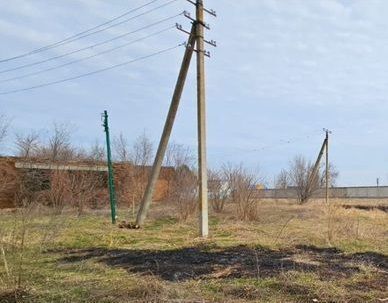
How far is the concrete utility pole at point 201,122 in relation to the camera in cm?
1795

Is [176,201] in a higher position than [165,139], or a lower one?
lower

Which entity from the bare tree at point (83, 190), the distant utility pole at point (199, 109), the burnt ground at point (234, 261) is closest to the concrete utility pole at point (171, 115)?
the distant utility pole at point (199, 109)

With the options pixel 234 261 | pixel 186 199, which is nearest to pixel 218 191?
pixel 186 199

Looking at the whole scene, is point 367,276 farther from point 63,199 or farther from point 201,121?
point 63,199

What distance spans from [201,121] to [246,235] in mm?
3992

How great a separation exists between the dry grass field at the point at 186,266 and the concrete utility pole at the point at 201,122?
3.04 ft

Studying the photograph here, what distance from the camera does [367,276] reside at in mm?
9516

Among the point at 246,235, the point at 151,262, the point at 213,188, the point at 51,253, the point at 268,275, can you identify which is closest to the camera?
the point at 268,275

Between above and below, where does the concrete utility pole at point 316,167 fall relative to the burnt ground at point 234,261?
above

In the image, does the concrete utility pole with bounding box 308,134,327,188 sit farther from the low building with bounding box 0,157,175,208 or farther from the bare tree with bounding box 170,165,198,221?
the bare tree with bounding box 170,165,198,221

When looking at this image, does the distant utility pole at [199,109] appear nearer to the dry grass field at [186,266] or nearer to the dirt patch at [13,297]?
the dry grass field at [186,266]

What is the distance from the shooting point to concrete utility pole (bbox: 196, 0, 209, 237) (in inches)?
707

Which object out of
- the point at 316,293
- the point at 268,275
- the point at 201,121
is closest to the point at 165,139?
the point at 201,121

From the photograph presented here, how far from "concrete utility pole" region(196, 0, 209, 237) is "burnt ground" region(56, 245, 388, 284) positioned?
140 inches
